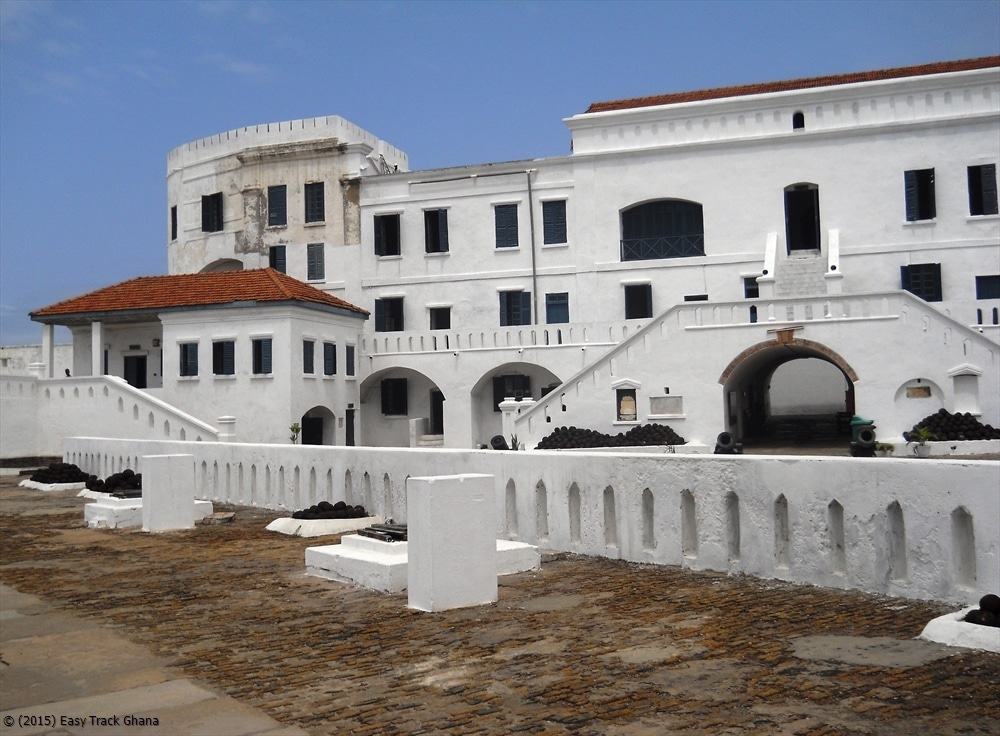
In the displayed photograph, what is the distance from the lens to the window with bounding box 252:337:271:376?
32625mm

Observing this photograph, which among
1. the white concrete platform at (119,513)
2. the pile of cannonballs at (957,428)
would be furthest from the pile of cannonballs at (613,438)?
the white concrete platform at (119,513)

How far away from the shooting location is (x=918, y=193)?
106ft

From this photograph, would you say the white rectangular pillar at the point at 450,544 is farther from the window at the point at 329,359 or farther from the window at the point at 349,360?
the window at the point at 349,360

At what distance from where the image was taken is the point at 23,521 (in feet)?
51.8

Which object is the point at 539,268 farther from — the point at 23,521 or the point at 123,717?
the point at 123,717

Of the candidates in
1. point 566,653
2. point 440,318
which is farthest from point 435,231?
point 566,653

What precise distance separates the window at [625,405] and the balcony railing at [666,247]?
326 inches

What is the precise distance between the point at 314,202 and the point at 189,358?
915cm

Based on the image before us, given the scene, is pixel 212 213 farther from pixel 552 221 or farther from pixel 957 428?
pixel 957 428

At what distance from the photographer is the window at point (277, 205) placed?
130ft

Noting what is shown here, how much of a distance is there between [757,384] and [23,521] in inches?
1111

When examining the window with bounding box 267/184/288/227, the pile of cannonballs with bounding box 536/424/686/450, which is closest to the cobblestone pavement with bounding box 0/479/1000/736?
the pile of cannonballs with bounding box 536/424/686/450

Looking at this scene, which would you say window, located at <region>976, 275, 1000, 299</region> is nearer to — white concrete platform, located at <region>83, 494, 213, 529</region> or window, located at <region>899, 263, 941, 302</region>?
window, located at <region>899, 263, 941, 302</region>

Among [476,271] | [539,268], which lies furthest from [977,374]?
[476,271]
